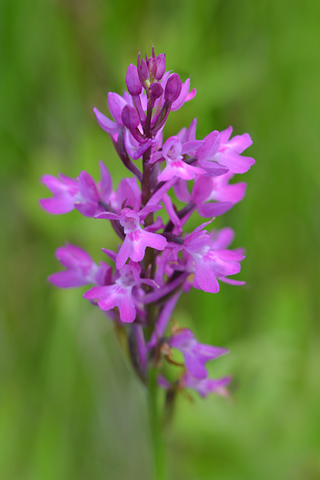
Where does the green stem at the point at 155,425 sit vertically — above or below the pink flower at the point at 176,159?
below

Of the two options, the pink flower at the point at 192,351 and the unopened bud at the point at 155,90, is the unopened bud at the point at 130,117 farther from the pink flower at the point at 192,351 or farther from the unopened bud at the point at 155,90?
the pink flower at the point at 192,351

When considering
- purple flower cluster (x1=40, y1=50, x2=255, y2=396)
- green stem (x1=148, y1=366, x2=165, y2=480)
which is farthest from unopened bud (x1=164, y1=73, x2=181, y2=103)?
green stem (x1=148, y1=366, x2=165, y2=480)

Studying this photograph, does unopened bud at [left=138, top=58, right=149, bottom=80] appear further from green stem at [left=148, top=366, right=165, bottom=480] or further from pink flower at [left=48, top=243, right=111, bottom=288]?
green stem at [left=148, top=366, right=165, bottom=480]

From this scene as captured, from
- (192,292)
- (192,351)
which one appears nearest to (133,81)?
(192,351)

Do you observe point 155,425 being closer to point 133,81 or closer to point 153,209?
point 153,209

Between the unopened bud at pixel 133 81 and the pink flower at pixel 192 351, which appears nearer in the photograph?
the unopened bud at pixel 133 81

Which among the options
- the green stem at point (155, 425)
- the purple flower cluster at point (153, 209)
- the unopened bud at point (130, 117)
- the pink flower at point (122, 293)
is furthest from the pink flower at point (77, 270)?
the unopened bud at point (130, 117)

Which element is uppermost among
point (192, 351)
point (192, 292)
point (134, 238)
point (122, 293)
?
point (192, 292)
